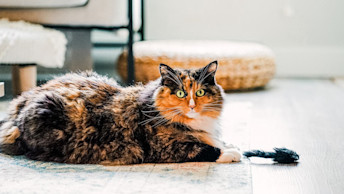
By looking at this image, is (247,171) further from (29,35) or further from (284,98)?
(284,98)

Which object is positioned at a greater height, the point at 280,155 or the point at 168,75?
the point at 168,75

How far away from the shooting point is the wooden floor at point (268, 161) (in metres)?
1.45

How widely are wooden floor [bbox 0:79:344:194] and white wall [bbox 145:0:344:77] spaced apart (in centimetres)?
103

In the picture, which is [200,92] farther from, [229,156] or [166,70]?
[229,156]

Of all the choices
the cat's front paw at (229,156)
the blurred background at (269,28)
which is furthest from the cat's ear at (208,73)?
the blurred background at (269,28)

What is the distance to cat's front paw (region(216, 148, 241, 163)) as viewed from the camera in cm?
169

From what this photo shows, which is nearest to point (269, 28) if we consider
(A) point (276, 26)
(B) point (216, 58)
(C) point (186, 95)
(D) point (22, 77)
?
(A) point (276, 26)

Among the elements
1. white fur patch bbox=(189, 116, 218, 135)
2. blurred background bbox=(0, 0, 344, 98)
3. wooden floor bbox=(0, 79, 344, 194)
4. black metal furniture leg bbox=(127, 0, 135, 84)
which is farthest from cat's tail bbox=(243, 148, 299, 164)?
blurred background bbox=(0, 0, 344, 98)

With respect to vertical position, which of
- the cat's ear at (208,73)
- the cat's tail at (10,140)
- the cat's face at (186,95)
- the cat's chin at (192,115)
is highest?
the cat's ear at (208,73)

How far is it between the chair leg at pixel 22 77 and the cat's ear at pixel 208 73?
124cm

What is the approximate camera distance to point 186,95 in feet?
5.35

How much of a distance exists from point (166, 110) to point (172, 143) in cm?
12

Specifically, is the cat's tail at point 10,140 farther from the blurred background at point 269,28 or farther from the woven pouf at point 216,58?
the blurred background at point 269,28

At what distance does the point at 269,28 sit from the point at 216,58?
1190 mm
